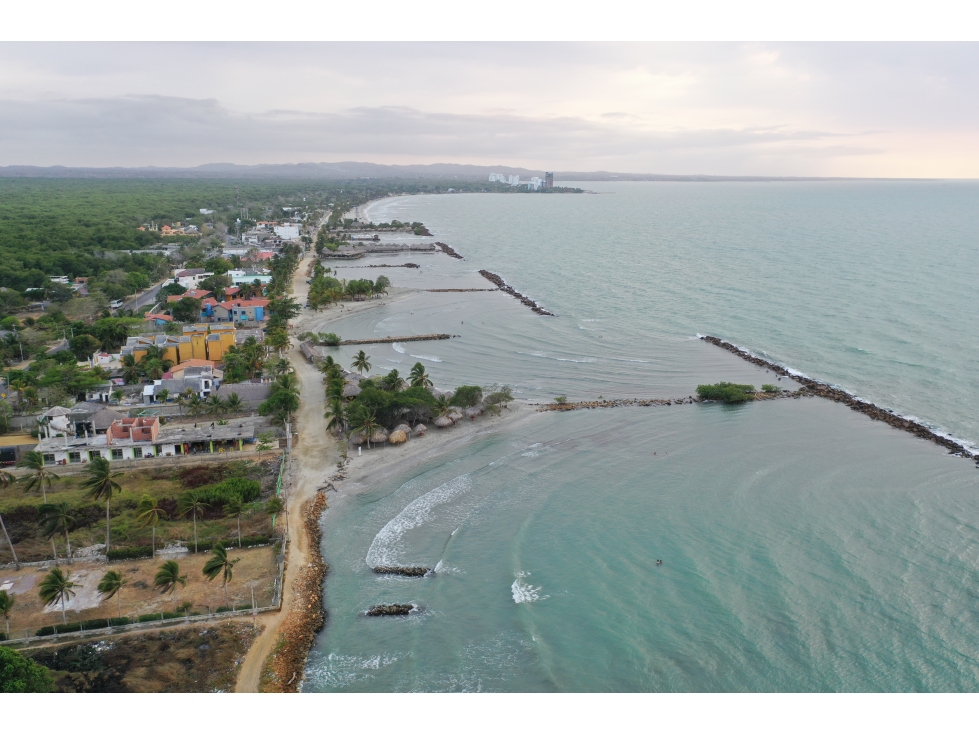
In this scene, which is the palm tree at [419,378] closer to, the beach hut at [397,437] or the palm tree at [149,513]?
the beach hut at [397,437]

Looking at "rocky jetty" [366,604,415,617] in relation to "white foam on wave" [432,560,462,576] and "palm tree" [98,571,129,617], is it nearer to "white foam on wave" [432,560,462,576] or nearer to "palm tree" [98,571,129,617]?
"white foam on wave" [432,560,462,576]

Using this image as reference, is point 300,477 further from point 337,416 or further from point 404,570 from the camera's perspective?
point 404,570

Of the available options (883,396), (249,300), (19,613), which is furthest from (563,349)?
(19,613)

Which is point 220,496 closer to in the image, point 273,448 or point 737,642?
point 273,448

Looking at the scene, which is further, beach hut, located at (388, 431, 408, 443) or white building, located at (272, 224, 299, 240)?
white building, located at (272, 224, 299, 240)

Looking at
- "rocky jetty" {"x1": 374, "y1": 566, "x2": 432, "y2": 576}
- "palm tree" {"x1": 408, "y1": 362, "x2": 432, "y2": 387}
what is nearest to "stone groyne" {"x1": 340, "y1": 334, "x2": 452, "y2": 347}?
"palm tree" {"x1": 408, "y1": 362, "x2": 432, "y2": 387}

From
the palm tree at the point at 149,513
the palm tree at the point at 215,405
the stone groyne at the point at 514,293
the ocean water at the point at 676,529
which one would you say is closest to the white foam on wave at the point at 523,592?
the ocean water at the point at 676,529

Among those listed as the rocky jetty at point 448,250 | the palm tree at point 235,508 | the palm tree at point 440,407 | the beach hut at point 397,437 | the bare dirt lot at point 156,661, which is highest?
the rocky jetty at point 448,250
